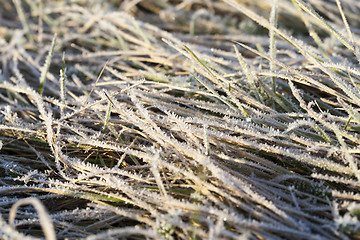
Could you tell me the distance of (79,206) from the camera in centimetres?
101

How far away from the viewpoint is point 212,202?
897mm

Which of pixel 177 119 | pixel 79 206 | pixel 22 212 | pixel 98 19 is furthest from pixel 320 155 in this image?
pixel 98 19

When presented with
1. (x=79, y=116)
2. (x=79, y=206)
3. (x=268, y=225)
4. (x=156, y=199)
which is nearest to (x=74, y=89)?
(x=79, y=116)

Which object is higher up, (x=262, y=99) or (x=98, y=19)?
(x=98, y=19)

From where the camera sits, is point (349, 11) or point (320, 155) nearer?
point (320, 155)

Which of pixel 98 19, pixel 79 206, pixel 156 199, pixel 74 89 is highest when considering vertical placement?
pixel 98 19

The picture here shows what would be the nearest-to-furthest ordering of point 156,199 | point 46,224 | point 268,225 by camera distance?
point 46,224 < point 268,225 < point 156,199

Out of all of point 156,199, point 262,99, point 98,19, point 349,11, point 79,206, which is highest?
point 349,11

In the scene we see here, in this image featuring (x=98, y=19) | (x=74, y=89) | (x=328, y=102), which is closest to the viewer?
(x=328, y=102)

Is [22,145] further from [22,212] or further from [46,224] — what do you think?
[46,224]

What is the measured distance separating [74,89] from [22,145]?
0.34 meters

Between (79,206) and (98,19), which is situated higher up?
(98,19)

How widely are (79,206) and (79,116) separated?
1.19 feet

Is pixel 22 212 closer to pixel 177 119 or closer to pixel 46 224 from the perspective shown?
pixel 46 224
